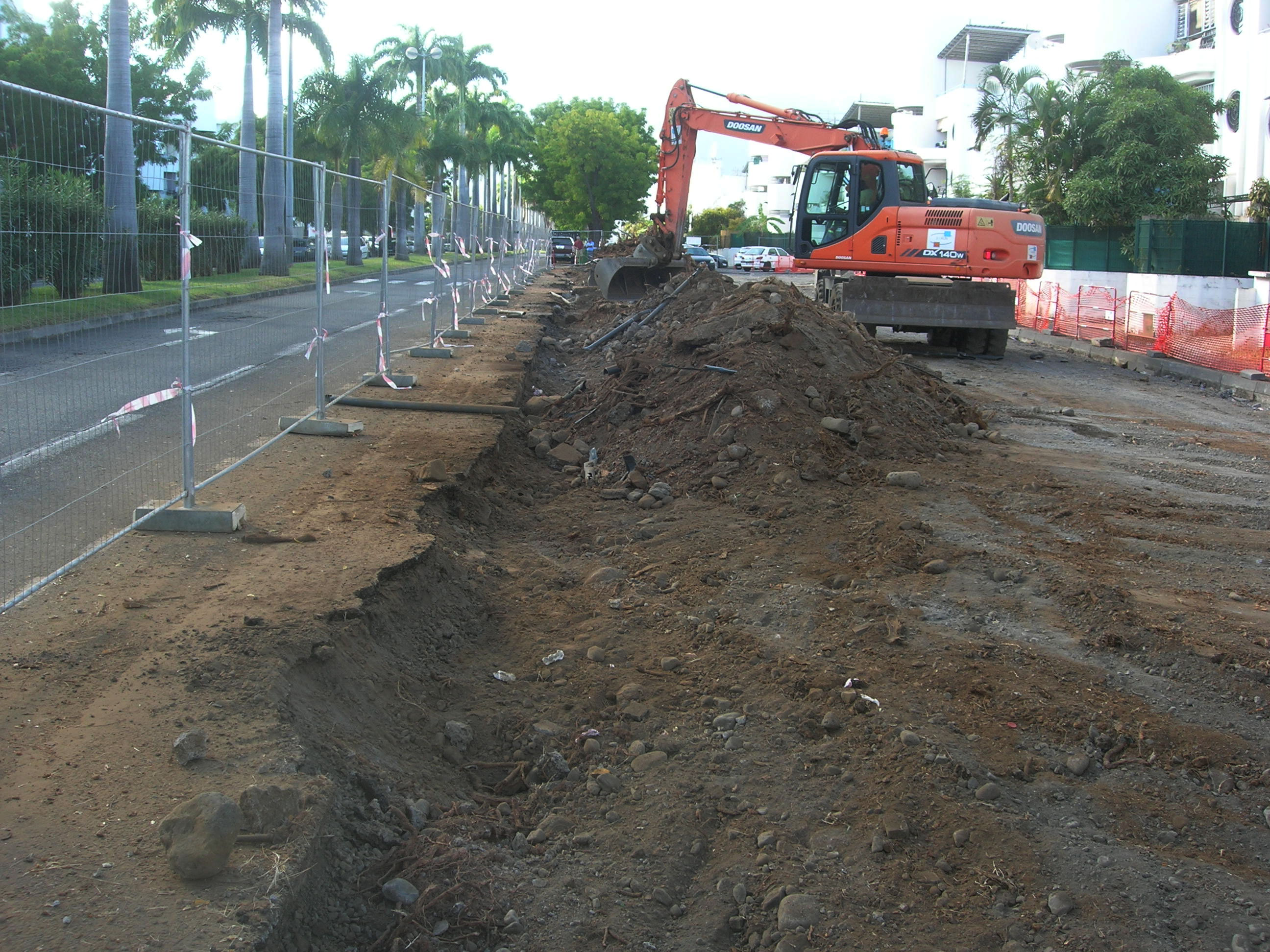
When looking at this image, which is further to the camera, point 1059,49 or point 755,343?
point 1059,49

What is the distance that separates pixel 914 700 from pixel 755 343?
20.8ft

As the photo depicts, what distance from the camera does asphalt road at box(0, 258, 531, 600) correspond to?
5.14 m

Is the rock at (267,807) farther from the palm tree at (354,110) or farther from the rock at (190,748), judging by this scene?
the palm tree at (354,110)

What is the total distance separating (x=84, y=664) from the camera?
4539mm

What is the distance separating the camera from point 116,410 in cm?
563

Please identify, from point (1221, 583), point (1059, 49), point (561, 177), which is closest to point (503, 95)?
point (561, 177)

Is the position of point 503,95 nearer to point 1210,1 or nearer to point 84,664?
point 1210,1

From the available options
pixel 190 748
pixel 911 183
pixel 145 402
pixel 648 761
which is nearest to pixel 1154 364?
pixel 911 183

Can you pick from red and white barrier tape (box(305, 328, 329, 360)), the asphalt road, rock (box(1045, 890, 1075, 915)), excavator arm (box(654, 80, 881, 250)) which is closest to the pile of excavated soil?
red and white barrier tape (box(305, 328, 329, 360))

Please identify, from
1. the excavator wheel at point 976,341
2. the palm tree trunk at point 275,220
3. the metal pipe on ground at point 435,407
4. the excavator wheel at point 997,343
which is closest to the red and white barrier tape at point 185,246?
the palm tree trunk at point 275,220

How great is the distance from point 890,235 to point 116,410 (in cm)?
1538

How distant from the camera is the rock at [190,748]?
3814 millimetres

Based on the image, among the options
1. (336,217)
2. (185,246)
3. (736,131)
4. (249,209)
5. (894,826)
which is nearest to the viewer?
(894,826)

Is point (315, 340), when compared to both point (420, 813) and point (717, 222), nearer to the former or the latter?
point (420, 813)
